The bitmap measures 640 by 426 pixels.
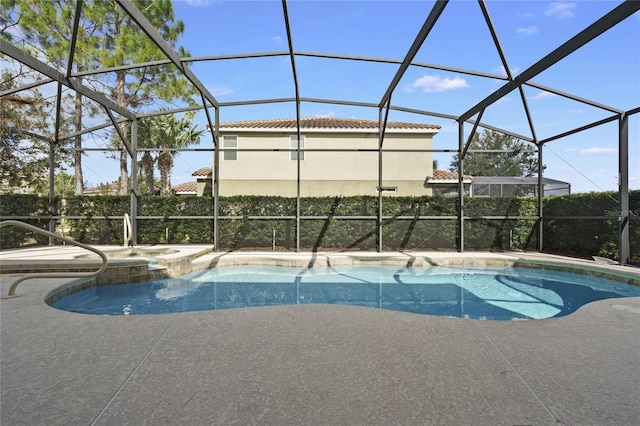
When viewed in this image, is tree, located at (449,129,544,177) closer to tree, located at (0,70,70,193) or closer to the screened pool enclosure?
the screened pool enclosure

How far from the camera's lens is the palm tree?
18703 mm

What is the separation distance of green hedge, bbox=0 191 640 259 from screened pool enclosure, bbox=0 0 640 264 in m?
0.05

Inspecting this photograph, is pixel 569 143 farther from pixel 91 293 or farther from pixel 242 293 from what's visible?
pixel 91 293

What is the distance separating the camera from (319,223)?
1089cm

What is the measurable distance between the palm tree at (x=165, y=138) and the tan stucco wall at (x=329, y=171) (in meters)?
6.64

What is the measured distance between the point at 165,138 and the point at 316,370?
19419 mm

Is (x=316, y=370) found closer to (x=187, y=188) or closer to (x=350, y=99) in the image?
(x=350, y=99)

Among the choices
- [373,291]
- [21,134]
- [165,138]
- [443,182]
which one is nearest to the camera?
[373,291]

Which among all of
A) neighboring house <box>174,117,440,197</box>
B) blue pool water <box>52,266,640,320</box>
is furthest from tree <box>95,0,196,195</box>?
blue pool water <box>52,266,640,320</box>

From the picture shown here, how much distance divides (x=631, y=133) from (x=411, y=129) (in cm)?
724

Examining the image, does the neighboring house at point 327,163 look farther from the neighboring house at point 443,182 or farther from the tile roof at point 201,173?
the tile roof at point 201,173

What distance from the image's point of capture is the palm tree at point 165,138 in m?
18.7

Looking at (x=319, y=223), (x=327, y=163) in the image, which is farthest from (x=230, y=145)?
(x=319, y=223)

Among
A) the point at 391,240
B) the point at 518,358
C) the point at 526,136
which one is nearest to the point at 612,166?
the point at 526,136
